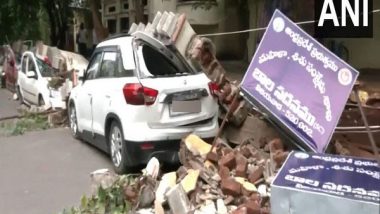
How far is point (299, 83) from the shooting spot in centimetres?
552

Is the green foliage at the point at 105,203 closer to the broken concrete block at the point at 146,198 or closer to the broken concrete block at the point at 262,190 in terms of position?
the broken concrete block at the point at 146,198

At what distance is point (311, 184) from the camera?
421cm

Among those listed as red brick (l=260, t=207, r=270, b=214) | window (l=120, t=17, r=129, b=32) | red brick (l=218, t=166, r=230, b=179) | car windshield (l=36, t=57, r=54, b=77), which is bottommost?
window (l=120, t=17, r=129, b=32)

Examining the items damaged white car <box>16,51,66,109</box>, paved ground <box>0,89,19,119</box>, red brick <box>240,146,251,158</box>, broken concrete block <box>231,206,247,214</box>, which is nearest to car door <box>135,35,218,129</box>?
A: red brick <box>240,146,251,158</box>

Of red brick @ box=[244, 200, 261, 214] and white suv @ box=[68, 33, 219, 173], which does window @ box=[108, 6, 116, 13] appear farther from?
red brick @ box=[244, 200, 261, 214]

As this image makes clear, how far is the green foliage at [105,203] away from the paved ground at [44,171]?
1.12 ft

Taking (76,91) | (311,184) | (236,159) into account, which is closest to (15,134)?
(76,91)

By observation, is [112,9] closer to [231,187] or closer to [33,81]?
[33,81]

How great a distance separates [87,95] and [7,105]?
30.9 feet

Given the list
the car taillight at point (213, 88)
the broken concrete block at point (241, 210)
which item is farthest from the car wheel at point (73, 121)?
the broken concrete block at point (241, 210)

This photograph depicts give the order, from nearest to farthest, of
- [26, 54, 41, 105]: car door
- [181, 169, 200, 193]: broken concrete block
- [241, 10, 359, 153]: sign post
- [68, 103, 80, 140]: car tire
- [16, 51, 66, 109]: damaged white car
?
[241, 10, 359, 153]: sign post < [181, 169, 200, 193]: broken concrete block < [68, 103, 80, 140]: car tire < [16, 51, 66, 109]: damaged white car < [26, 54, 41, 105]: car door

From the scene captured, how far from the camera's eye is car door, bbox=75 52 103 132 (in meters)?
8.42

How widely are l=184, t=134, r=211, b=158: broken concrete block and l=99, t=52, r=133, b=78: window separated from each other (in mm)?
1222

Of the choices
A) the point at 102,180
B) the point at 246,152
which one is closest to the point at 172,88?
the point at 246,152
